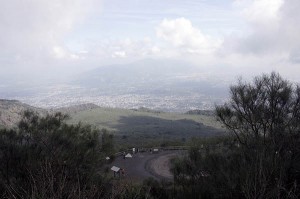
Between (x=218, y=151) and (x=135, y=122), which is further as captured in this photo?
(x=135, y=122)

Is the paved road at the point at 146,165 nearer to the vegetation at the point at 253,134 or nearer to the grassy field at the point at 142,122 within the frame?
the vegetation at the point at 253,134

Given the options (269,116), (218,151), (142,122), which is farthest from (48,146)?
(142,122)

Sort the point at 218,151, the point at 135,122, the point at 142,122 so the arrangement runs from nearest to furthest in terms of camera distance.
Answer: the point at 218,151, the point at 135,122, the point at 142,122

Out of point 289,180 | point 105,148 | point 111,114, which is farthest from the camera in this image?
point 111,114

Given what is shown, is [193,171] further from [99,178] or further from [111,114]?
[111,114]

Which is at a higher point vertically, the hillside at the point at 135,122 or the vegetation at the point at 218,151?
the vegetation at the point at 218,151

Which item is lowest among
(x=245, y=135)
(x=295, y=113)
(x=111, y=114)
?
(x=111, y=114)

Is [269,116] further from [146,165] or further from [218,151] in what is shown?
[146,165]

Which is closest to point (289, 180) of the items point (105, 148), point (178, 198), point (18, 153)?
point (178, 198)

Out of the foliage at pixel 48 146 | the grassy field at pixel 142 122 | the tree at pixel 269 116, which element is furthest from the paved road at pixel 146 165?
the grassy field at pixel 142 122

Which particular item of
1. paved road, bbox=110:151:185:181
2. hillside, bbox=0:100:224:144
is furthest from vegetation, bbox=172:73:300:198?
hillside, bbox=0:100:224:144

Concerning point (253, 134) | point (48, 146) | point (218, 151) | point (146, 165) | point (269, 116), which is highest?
point (269, 116)
